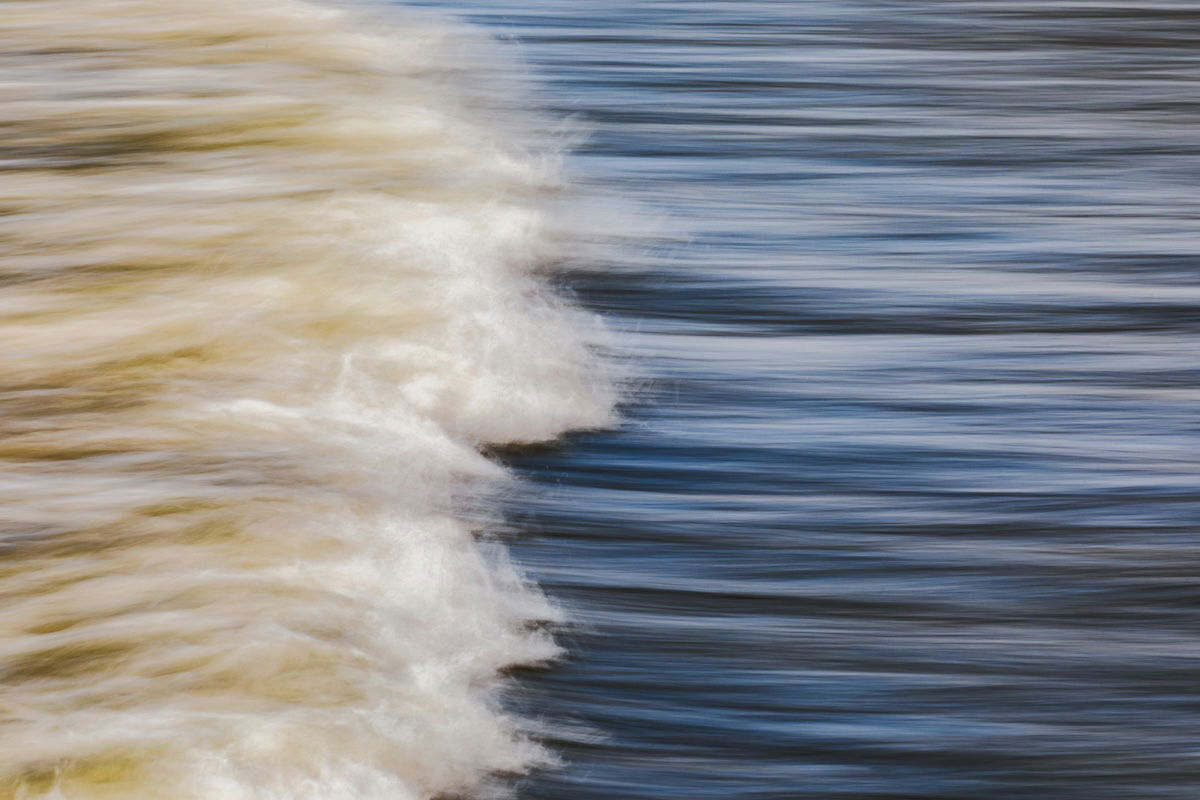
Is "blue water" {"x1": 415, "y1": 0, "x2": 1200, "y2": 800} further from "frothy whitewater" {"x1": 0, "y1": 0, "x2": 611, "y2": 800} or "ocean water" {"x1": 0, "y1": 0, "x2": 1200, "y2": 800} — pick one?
"frothy whitewater" {"x1": 0, "y1": 0, "x2": 611, "y2": 800}

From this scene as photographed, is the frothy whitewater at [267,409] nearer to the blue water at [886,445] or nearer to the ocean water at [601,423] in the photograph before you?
the ocean water at [601,423]

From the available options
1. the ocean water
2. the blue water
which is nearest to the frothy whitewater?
the ocean water

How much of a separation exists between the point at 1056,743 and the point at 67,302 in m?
2.29

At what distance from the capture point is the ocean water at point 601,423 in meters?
2.26

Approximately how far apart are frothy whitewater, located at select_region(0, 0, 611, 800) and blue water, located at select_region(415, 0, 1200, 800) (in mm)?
178

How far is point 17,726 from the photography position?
2.22m

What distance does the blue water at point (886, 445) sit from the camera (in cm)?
228

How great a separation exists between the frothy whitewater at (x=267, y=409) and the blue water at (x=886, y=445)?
0.58ft

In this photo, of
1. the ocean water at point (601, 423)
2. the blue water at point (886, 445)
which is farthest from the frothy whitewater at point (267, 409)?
the blue water at point (886, 445)

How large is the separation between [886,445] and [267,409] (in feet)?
3.75

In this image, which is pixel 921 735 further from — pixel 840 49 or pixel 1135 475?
pixel 840 49

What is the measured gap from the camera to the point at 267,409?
3.03 metres

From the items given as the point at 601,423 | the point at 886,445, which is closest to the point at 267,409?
the point at 601,423

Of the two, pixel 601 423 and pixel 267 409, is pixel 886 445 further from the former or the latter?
pixel 267 409
